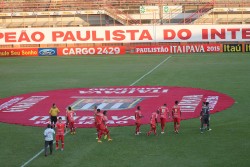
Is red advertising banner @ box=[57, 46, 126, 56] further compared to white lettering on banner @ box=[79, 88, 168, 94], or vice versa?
red advertising banner @ box=[57, 46, 126, 56]

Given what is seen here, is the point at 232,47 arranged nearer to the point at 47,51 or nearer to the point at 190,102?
the point at 47,51

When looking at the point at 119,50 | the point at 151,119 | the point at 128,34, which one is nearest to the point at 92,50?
the point at 119,50

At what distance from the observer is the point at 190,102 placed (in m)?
28.7

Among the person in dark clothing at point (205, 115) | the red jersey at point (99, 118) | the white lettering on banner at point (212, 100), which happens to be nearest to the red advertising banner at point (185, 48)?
the white lettering on banner at point (212, 100)

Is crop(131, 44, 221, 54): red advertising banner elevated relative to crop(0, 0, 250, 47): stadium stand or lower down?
lower down

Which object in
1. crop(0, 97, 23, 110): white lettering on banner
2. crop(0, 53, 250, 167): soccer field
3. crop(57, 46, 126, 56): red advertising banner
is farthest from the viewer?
crop(57, 46, 126, 56): red advertising banner

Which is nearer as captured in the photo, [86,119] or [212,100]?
[86,119]

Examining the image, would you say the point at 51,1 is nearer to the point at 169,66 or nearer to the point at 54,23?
the point at 54,23

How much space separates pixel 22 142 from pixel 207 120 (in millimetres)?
7382

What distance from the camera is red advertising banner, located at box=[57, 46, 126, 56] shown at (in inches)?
2581

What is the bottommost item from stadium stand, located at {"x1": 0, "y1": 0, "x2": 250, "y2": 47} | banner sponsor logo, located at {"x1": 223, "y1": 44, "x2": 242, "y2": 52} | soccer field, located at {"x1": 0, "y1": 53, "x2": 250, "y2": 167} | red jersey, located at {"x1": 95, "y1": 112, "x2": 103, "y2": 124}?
soccer field, located at {"x1": 0, "y1": 53, "x2": 250, "y2": 167}

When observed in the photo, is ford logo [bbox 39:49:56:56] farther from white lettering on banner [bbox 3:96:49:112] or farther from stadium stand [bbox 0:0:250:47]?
white lettering on banner [bbox 3:96:49:112]

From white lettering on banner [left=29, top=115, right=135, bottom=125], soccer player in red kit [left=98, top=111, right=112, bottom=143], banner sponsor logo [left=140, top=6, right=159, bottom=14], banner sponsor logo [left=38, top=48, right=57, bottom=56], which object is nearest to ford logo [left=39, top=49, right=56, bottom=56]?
banner sponsor logo [left=38, top=48, right=57, bottom=56]

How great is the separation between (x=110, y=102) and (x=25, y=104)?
4724 millimetres
